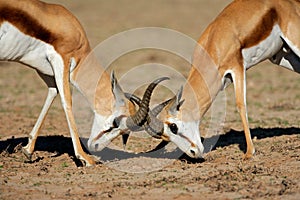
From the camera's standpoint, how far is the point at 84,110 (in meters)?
14.6

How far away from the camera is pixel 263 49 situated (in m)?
9.88

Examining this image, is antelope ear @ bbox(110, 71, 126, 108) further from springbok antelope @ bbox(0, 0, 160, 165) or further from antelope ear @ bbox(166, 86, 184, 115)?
antelope ear @ bbox(166, 86, 184, 115)

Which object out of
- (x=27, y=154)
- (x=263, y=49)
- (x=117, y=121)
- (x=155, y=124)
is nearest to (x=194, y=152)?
(x=155, y=124)

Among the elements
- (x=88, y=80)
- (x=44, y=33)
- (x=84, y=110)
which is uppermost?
(x=44, y=33)

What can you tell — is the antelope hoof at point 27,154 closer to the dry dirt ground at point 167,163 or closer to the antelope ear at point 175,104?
the dry dirt ground at point 167,163

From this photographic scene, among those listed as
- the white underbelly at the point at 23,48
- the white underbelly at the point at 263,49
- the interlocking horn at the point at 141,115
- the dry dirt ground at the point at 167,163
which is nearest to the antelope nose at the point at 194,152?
the dry dirt ground at the point at 167,163

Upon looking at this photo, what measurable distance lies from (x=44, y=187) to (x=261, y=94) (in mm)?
8950

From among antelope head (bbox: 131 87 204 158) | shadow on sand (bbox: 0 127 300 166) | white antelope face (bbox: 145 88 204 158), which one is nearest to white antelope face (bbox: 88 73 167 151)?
antelope head (bbox: 131 87 204 158)

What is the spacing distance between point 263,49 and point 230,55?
2.21ft

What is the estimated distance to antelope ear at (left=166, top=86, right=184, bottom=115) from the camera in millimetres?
9188

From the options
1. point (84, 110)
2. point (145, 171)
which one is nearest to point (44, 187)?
point (145, 171)

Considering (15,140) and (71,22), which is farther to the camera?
(15,140)

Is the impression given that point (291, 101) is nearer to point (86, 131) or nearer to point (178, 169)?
point (86, 131)

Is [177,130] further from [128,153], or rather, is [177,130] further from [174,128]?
[128,153]
